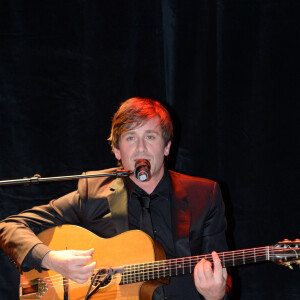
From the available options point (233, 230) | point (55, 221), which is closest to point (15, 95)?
point (55, 221)

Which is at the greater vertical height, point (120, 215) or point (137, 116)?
point (137, 116)

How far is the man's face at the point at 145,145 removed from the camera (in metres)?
2.57

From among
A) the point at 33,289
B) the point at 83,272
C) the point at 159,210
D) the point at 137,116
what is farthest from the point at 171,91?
the point at 33,289

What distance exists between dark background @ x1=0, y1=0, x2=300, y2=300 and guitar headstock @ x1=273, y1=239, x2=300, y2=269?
1.20 meters

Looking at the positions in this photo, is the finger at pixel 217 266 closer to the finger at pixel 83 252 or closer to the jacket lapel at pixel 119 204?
the jacket lapel at pixel 119 204

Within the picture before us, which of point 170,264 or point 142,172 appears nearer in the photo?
point 142,172

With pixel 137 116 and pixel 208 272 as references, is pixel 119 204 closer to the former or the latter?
pixel 137 116

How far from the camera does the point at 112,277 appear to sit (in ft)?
7.66

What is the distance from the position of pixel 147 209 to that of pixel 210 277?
0.62m

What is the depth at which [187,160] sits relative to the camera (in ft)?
11.5

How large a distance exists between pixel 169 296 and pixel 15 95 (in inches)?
78.1

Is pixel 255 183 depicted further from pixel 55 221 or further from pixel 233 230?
pixel 55 221

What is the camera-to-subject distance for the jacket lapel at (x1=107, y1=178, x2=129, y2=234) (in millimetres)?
2559

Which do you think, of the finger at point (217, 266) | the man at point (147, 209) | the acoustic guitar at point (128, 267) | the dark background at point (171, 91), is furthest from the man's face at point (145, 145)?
the dark background at point (171, 91)
